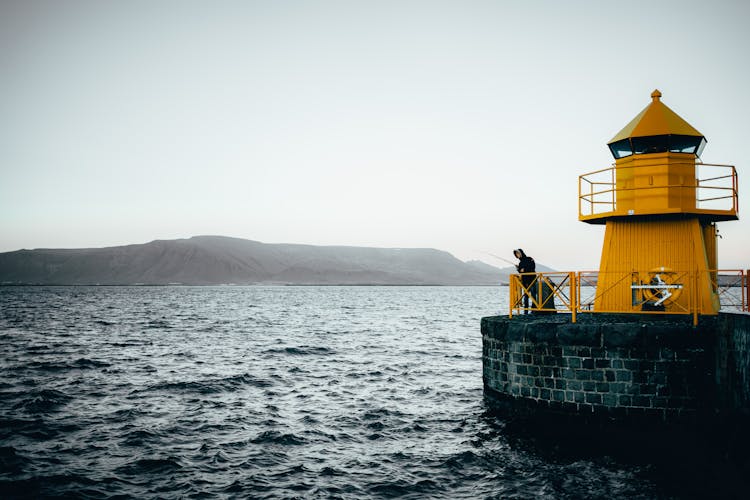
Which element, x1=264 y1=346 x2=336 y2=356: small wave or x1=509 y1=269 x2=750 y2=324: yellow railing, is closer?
x1=509 y1=269 x2=750 y2=324: yellow railing

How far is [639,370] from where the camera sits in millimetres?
10172

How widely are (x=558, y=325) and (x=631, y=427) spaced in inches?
94.0

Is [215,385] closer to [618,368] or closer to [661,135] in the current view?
[618,368]

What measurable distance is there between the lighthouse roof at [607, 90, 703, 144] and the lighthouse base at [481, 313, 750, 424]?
5040mm

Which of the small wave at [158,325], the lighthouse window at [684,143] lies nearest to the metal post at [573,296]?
the lighthouse window at [684,143]

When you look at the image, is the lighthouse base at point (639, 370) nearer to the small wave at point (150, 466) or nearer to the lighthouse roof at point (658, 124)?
the lighthouse roof at point (658, 124)

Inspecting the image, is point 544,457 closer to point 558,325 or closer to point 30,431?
point 558,325

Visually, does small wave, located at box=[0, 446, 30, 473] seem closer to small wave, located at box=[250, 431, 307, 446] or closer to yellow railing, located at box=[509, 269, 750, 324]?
small wave, located at box=[250, 431, 307, 446]

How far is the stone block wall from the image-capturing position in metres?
9.96

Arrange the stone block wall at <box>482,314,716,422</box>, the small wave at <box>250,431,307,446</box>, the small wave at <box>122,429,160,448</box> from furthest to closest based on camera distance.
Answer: the small wave at <box>250,431,307,446</box>, the small wave at <box>122,429,160,448</box>, the stone block wall at <box>482,314,716,422</box>

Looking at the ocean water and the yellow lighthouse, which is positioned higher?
the yellow lighthouse

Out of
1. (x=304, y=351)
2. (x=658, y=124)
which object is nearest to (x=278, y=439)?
(x=658, y=124)

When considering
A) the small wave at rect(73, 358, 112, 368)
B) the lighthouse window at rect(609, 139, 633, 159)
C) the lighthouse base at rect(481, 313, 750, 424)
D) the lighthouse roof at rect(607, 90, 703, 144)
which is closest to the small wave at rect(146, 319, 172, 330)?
the small wave at rect(73, 358, 112, 368)

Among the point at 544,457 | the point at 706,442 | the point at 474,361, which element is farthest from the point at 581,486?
the point at 474,361
